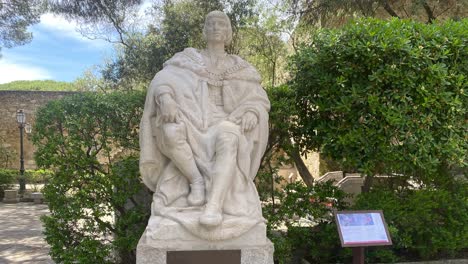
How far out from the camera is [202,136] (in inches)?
122

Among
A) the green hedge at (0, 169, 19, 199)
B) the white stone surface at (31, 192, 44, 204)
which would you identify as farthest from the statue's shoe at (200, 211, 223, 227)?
the green hedge at (0, 169, 19, 199)

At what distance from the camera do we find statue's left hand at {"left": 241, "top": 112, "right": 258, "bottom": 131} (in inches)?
123

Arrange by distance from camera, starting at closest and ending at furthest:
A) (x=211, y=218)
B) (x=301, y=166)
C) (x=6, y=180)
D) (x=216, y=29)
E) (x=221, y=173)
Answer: (x=211, y=218)
(x=221, y=173)
(x=216, y=29)
(x=301, y=166)
(x=6, y=180)

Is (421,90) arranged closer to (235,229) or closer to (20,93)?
(235,229)

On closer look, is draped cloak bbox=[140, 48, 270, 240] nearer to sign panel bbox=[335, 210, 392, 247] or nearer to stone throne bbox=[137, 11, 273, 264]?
stone throne bbox=[137, 11, 273, 264]

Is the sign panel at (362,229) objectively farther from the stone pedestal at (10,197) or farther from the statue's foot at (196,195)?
the stone pedestal at (10,197)

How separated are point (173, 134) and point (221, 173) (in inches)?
16.7

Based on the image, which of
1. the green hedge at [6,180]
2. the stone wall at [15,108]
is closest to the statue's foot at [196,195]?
the green hedge at [6,180]

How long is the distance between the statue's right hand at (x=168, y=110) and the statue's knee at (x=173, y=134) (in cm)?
4

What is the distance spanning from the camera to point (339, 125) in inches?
159

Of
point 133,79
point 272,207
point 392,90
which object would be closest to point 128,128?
point 272,207

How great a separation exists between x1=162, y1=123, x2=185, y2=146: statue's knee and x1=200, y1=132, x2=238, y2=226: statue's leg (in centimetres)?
26

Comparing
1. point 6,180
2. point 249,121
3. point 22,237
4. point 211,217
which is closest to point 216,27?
point 249,121

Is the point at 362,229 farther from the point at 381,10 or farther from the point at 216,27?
the point at 381,10
